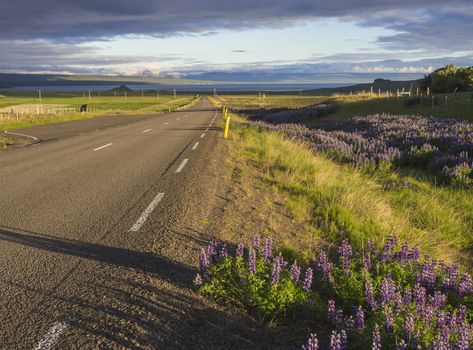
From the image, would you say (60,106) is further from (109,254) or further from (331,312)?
(331,312)

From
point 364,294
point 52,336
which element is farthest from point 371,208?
point 52,336

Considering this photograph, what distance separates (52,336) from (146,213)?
12.1 feet

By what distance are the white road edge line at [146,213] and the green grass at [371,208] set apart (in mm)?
2328

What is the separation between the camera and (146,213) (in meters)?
7.23

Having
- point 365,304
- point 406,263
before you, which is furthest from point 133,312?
point 406,263

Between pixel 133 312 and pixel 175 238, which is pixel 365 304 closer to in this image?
pixel 133 312

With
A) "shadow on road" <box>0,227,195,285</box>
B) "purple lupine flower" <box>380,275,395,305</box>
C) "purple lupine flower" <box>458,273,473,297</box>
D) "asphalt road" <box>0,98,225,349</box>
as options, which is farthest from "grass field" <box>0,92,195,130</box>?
"purple lupine flower" <box>458,273,473,297</box>

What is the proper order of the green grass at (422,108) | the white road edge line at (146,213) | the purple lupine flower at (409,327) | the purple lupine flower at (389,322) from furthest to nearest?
the green grass at (422,108), the white road edge line at (146,213), the purple lupine flower at (389,322), the purple lupine flower at (409,327)

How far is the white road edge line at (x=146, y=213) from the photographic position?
21.2 feet

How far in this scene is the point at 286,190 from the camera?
9.20m

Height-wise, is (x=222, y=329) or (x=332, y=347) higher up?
(x=332, y=347)

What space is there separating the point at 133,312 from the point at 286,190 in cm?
568

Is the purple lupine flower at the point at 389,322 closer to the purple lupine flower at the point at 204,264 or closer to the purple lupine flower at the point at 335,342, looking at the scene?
the purple lupine flower at the point at 335,342

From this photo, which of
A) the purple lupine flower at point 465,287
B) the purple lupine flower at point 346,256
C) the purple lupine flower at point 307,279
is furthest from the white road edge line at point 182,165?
the purple lupine flower at point 465,287
